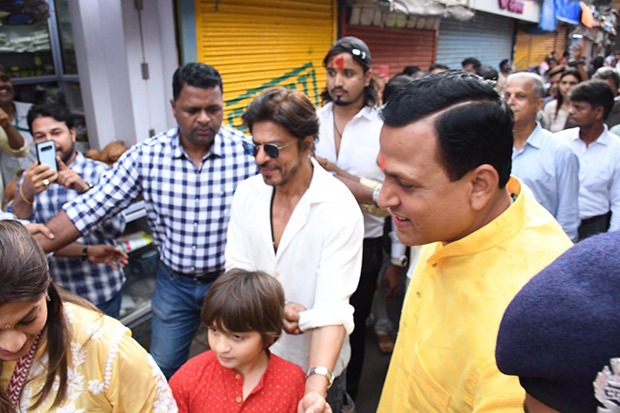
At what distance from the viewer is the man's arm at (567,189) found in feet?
9.34

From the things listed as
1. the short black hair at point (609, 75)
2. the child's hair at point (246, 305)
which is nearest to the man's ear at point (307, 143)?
the child's hair at point (246, 305)

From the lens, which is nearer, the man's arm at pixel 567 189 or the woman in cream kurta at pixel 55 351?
the woman in cream kurta at pixel 55 351

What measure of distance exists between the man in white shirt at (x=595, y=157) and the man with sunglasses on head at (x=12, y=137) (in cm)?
439

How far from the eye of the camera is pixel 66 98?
13.7 ft

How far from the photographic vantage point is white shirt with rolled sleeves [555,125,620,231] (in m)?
3.56

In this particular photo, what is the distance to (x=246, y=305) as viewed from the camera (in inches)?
63.7

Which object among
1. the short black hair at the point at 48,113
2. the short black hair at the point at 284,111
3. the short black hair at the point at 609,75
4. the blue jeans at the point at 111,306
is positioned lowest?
the blue jeans at the point at 111,306

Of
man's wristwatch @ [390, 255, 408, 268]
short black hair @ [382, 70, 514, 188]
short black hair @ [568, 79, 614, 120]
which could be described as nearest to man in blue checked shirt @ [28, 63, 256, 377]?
man's wristwatch @ [390, 255, 408, 268]

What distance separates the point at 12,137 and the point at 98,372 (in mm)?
2726

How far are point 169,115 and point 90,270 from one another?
1986 millimetres

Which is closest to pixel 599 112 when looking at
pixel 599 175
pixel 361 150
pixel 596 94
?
pixel 596 94

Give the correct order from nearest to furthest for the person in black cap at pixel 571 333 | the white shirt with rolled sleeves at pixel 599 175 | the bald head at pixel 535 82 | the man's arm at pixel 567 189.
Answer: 1. the person in black cap at pixel 571 333
2. the man's arm at pixel 567 189
3. the bald head at pixel 535 82
4. the white shirt with rolled sleeves at pixel 599 175

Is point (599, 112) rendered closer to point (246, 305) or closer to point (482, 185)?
point (482, 185)

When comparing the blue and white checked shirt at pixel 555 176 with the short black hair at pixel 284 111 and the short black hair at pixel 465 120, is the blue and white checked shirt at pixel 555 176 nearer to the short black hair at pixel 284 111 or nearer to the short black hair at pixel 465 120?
the short black hair at pixel 284 111
